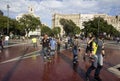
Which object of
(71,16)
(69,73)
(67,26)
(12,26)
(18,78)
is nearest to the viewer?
(18,78)

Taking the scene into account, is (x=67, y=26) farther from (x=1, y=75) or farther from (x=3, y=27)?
(x=1, y=75)

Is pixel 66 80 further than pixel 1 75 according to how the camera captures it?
Result: No

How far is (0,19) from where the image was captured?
267 feet

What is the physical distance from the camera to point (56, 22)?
197750 mm

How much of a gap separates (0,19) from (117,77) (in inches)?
2942

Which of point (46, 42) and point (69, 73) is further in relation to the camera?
point (46, 42)

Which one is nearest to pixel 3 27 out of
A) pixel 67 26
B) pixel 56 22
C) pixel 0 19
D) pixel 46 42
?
pixel 0 19

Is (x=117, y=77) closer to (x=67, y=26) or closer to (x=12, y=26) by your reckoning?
(x=12, y=26)

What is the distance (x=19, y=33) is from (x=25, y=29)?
15.2ft

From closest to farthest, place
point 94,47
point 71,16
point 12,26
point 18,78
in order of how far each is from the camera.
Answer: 1. point 94,47
2. point 18,78
3. point 12,26
4. point 71,16

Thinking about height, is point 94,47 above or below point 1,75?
above

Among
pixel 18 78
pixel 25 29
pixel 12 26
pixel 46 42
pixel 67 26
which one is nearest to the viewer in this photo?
pixel 18 78

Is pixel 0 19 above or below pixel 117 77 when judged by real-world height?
above

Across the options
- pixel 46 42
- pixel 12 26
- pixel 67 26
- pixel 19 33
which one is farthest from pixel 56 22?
pixel 46 42
